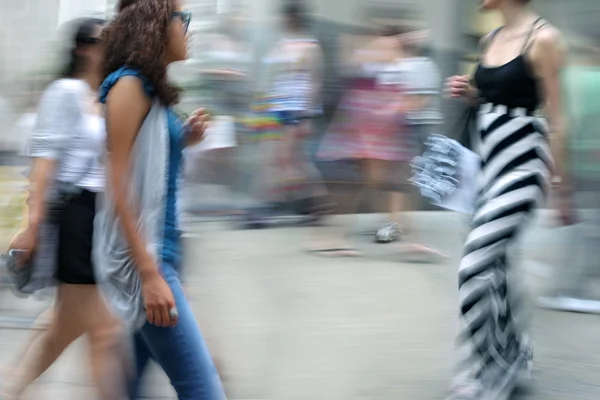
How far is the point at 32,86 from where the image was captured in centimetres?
583

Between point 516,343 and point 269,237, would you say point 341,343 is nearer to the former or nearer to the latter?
point 516,343

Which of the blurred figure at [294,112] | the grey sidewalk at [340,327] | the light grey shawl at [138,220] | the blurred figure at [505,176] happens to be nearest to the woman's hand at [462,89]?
the blurred figure at [505,176]

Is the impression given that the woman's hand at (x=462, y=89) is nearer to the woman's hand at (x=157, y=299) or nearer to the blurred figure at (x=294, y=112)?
the woman's hand at (x=157, y=299)

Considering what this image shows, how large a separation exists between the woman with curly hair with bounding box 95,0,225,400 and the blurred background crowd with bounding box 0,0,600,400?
2179 millimetres

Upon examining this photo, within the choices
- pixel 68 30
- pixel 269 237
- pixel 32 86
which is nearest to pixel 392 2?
pixel 269 237

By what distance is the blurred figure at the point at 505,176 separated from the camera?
150 inches

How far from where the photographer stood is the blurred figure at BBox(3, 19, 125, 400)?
3365 millimetres

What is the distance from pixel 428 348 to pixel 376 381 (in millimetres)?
587

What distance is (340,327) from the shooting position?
538cm

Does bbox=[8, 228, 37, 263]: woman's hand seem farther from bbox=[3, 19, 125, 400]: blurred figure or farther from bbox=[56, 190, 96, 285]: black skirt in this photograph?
bbox=[56, 190, 96, 285]: black skirt

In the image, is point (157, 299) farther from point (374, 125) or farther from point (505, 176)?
point (374, 125)

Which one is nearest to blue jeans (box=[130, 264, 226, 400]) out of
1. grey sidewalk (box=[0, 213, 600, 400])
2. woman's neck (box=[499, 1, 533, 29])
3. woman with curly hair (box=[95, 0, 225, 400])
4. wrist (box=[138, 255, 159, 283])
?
woman with curly hair (box=[95, 0, 225, 400])

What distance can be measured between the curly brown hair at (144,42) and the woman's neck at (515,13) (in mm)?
1617

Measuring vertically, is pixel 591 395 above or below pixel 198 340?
below
